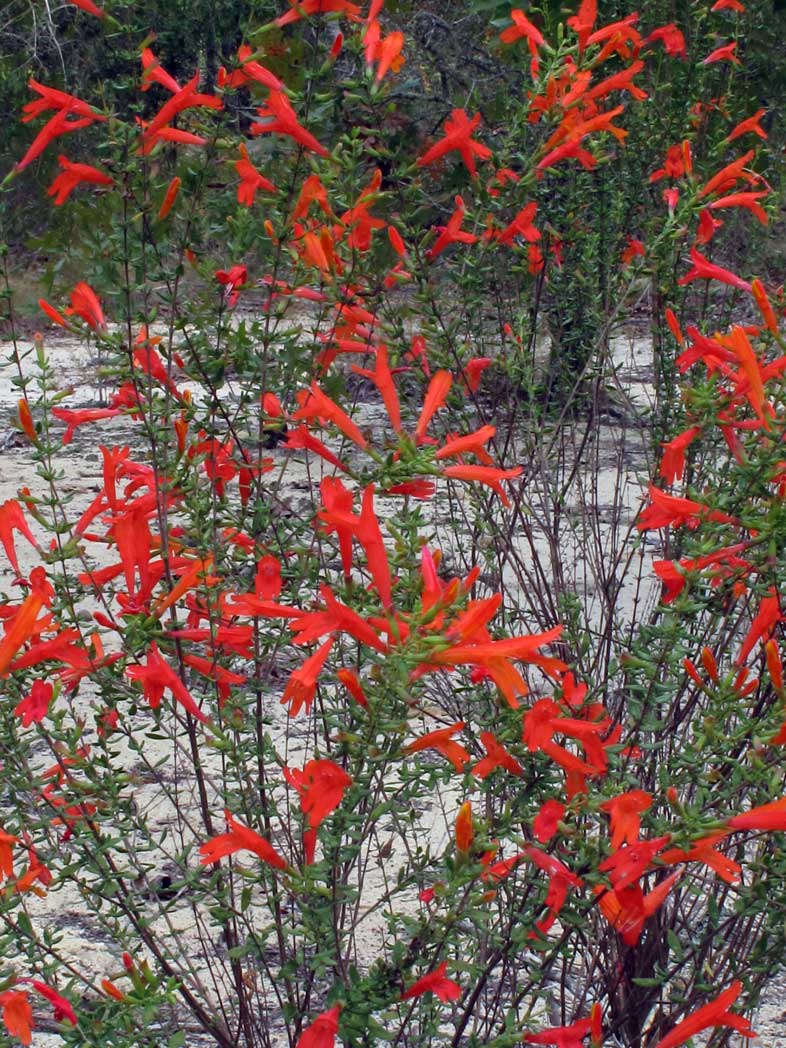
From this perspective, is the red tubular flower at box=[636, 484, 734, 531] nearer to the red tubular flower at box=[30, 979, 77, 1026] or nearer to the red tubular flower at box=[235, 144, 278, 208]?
the red tubular flower at box=[235, 144, 278, 208]

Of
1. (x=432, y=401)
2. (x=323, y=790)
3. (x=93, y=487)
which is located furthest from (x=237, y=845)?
(x=93, y=487)

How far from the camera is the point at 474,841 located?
1.44 meters

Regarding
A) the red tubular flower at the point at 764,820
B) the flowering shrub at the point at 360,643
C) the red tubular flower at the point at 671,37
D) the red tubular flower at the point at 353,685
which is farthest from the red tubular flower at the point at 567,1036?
the red tubular flower at the point at 671,37

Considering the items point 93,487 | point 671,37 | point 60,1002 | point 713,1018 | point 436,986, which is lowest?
point 713,1018

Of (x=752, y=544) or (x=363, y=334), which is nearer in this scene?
(x=752, y=544)

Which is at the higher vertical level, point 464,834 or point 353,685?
point 353,685

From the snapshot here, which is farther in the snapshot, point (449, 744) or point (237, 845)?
point (237, 845)

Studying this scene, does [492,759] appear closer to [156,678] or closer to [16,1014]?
[156,678]

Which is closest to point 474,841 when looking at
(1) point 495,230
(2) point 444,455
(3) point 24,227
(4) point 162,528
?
(2) point 444,455

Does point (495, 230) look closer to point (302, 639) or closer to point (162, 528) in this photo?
point (162, 528)

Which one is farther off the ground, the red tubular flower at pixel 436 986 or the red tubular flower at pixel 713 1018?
the red tubular flower at pixel 436 986

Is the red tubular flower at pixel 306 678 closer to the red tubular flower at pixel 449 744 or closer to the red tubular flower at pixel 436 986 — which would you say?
the red tubular flower at pixel 449 744

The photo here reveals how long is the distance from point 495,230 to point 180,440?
2.64 feet

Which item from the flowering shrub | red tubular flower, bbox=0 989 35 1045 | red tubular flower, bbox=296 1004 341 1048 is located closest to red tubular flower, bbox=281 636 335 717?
the flowering shrub
